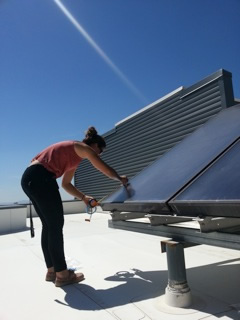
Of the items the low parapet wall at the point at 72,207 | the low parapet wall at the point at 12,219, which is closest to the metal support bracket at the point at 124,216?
the low parapet wall at the point at 12,219

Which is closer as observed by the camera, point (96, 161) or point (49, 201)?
point (96, 161)

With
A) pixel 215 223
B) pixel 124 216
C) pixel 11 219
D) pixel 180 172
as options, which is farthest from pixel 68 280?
pixel 11 219

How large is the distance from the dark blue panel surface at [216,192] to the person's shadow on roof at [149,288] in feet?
2.86

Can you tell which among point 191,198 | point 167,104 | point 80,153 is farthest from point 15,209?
point 191,198

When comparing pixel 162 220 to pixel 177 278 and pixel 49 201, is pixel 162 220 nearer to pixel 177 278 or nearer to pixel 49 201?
pixel 177 278

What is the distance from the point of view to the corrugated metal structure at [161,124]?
6.72 meters

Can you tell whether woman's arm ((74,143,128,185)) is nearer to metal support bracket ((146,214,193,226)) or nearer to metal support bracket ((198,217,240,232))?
metal support bracket ((146,214,193,226))

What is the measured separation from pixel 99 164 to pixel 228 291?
1478 millimetres

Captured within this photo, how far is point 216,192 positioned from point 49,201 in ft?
5.33

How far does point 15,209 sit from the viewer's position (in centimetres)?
780

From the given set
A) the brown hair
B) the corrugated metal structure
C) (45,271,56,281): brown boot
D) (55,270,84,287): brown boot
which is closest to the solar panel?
the brown hair

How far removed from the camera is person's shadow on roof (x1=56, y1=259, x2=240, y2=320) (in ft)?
7.00

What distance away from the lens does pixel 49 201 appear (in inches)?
101

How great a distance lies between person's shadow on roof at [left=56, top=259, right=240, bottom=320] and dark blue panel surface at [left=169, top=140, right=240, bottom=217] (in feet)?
2.86
